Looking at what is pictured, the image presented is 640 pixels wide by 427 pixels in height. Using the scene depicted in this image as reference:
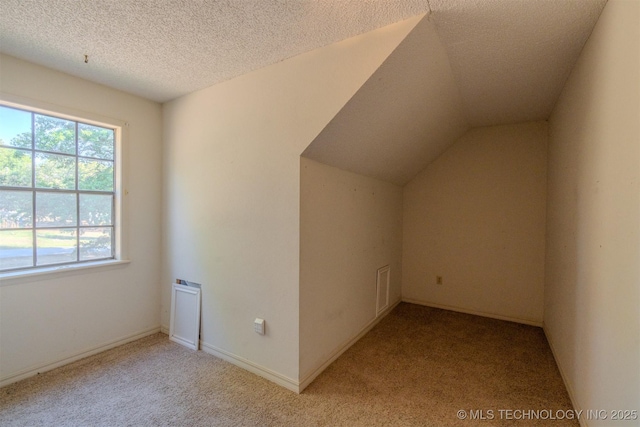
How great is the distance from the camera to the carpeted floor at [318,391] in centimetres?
175

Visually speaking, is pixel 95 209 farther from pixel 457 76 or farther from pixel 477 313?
pixel 477 313

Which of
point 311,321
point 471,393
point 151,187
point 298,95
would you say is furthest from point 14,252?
point 471,393

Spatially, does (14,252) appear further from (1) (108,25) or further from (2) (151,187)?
(1) (108,25)

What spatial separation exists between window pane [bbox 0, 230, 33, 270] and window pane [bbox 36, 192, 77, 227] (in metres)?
0.12

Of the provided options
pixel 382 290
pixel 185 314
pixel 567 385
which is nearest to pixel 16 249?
pixel 185 314

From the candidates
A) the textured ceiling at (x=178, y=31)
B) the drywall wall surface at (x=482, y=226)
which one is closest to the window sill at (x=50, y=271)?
the textured ceiling at (x=178, y=31)

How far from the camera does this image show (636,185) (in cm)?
113

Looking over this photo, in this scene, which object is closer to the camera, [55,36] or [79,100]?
[55,36]

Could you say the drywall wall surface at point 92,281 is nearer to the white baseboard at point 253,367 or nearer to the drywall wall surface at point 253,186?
the drywall wall surface at point 253,186

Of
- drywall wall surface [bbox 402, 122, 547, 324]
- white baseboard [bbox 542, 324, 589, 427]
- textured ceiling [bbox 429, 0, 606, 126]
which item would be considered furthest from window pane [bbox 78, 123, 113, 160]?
white baseboard [bbox 542, 324, 589, 427]

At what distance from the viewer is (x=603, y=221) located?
1.46 metres

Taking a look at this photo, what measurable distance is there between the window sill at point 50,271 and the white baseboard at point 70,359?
2.23 feet

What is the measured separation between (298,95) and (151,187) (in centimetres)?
189

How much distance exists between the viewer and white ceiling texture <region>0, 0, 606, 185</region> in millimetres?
1534
